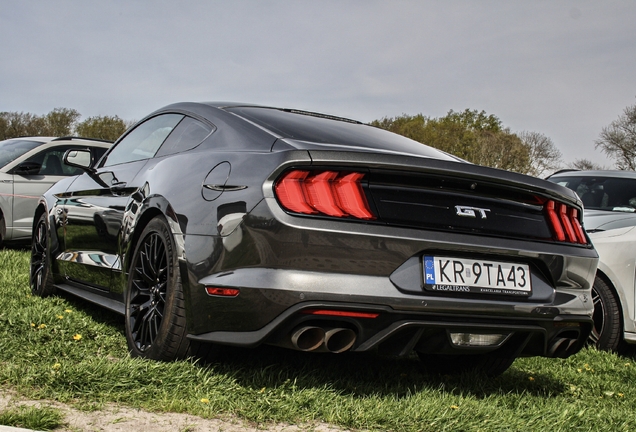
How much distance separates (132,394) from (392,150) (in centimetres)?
166

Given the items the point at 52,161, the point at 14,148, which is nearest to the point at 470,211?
the point at 52,161

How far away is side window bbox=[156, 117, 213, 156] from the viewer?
390cm

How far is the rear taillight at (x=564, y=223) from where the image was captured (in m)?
3.56

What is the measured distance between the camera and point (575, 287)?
11.7ft

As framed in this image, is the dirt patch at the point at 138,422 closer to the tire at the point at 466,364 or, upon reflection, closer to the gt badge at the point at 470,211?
the gt badge at the point at 470,211

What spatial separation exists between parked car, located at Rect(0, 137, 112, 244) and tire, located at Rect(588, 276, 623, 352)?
22.2ft

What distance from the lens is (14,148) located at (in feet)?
34.1

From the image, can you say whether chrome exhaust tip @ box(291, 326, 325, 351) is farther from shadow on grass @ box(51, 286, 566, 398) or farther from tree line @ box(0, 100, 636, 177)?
tree line @ box(0, 100, 636, 177)

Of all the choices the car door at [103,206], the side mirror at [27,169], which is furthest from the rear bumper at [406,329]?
the side mirror at [27,169]

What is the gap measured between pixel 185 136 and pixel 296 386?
1.55 metres

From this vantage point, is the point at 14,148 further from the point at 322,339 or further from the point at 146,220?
the point at 322,339

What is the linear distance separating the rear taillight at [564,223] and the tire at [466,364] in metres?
0.76

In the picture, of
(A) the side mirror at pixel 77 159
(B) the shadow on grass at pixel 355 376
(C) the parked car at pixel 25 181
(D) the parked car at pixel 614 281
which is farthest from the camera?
(C) the parked car at pixel 25 181

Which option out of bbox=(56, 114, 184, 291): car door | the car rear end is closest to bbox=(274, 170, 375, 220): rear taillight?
the car rear end
